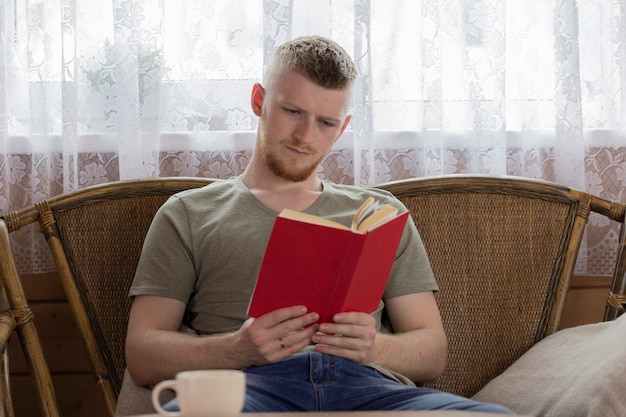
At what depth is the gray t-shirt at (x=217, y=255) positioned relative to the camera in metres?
1.66

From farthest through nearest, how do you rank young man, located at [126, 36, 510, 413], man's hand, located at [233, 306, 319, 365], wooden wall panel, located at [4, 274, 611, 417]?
wooden wall panel, located at [4, 274, 611, 417] → young man, located at [126, 36, 510, 413] → man's hand, located at [233, 306, 319, 365]

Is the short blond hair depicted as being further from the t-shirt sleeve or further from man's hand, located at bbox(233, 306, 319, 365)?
man's hand, located at bbox(233, 306, 319, 365)

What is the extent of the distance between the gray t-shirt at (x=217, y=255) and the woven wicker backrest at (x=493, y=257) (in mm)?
187

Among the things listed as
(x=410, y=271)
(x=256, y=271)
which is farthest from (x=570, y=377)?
(x=256, y=271)

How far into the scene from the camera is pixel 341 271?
4.21 feet

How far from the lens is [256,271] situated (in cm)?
167

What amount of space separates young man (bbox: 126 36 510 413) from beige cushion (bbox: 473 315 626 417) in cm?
16

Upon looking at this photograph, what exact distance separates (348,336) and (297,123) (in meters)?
0.49

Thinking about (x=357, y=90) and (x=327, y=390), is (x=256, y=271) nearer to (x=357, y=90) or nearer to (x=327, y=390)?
(x=327, y=390)

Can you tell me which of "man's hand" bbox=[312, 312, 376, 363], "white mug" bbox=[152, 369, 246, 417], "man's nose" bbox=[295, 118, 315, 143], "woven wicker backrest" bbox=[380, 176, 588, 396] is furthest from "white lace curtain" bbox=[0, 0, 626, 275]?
"white mug" bbox=[152, 369, 246, 417]

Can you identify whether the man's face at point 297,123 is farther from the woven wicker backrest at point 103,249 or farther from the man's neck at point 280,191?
the woven wicker backrest at point 103,249

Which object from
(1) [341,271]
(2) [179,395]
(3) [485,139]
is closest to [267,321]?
(1) [341,271]

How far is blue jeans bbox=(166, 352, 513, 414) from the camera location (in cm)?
138

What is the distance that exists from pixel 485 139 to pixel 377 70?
309 mm
